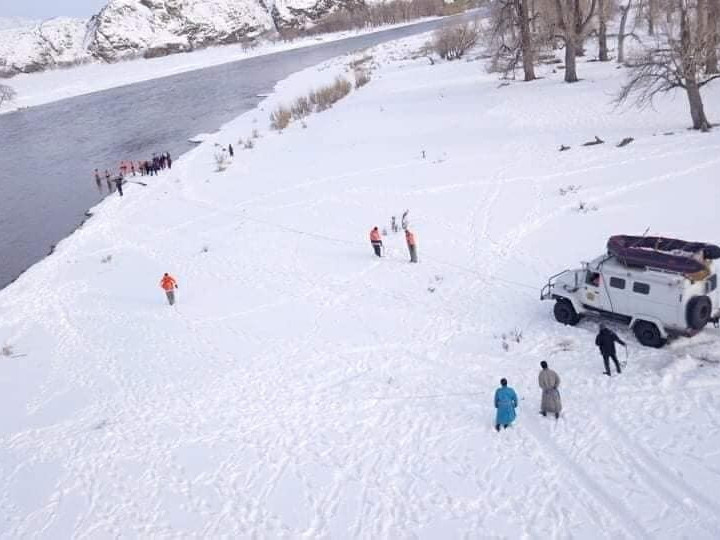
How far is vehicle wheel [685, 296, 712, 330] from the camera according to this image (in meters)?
13.8

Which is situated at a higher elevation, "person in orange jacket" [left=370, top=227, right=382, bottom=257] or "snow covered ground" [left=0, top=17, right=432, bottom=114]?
"snow covered ground" [left=0, top=17, right=432, bottom=114]

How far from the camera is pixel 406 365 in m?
16.1

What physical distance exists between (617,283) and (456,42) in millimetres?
52133

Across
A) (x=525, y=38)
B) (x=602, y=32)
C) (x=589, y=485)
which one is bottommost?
(x=589, y=485)

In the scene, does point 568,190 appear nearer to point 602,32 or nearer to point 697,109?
point 697,109

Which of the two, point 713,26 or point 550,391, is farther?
point 713,26

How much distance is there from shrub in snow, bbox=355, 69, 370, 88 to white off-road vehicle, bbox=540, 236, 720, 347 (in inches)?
1741

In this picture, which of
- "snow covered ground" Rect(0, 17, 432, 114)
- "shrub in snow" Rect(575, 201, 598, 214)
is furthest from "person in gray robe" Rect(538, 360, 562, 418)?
"snow covered ground" Rect(0, 17, 432, 114)

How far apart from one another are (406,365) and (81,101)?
8386 cm

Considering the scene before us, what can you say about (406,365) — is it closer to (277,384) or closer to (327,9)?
(277,384)

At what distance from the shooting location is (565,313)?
1634cm

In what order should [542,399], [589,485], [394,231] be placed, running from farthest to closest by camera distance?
1. [394,231]
2. [542,399]
3. [589,485]

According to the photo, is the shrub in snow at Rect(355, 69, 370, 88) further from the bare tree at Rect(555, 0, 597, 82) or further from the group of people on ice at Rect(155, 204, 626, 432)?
the group of people on ice at Rect(155, 204, 626, 432)

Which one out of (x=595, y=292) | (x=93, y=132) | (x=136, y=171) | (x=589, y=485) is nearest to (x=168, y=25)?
(x=93, y=132)
